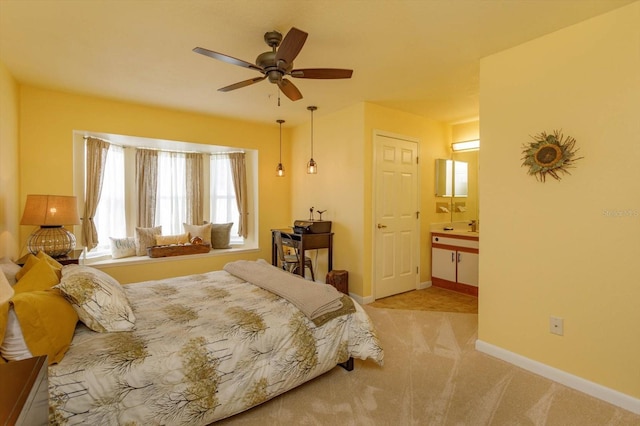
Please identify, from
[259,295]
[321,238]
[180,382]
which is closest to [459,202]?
[321,238]

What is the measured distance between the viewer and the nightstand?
80 centimetres

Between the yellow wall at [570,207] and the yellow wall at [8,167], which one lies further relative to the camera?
the yellow wall at [8,167]

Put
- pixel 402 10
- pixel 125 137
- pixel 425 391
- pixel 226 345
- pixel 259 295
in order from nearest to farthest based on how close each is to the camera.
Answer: pixel 226 345
pixel 402 10
pixel 425 391
pixel 259 295
pixel 125 137

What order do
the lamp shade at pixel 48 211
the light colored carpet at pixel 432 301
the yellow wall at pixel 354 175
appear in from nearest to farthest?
the lamp shade at pixel 48 211, the light colored carpet at pixel 432 301, the yellow wall at pixel 354 175

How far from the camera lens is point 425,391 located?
215 centimetres

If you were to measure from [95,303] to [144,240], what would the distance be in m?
2.84

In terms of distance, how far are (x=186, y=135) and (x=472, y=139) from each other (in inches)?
164

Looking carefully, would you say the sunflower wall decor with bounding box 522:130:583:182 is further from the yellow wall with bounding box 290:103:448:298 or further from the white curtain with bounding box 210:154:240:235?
the white curtain with bounding box 210:154:240:235

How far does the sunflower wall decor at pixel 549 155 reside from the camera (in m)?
2.25

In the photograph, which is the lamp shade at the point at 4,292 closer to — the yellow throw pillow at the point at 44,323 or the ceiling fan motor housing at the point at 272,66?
the yellow throw pillow at the point at 44,323

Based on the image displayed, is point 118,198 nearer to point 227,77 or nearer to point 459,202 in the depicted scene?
point 227,77

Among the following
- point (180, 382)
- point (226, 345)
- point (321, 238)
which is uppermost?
point (321, 238)

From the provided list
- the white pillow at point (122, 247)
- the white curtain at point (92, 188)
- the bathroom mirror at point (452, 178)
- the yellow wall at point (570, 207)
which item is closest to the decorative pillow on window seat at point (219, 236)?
the white pillow at point (122, 247)

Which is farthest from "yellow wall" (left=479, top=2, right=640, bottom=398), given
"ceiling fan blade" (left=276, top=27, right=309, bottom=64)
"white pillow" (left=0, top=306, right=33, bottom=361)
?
"white pillow" (left=0, top=306, right=33, bottom=361)
